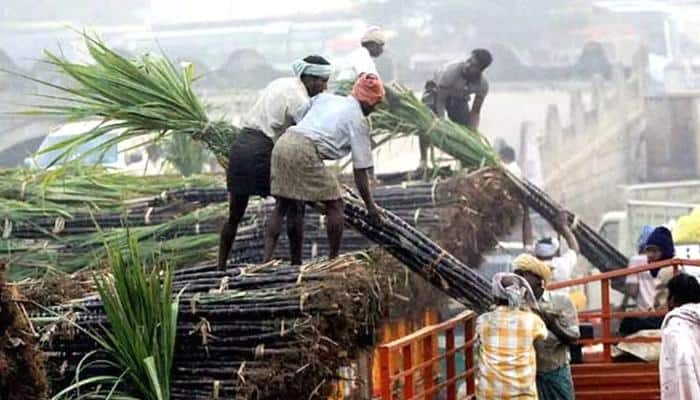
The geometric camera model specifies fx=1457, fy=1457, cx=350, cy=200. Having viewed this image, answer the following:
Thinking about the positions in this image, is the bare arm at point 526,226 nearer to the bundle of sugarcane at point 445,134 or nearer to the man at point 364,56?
the bundle of sugarcane at point 445,134

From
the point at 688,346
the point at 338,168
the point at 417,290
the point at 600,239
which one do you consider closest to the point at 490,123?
the point at 600,239

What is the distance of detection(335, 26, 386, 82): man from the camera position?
1018 cm

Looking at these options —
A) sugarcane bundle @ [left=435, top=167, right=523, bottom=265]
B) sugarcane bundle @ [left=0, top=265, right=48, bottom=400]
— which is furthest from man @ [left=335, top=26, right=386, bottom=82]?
sugarcane bundle @ [left=0, top=265, right=48, bottom=400]

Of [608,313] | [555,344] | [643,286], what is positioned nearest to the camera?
[555,344]

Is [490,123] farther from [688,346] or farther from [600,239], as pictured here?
[688,346]

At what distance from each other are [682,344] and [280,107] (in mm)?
2532

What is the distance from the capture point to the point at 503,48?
2866 centimetres

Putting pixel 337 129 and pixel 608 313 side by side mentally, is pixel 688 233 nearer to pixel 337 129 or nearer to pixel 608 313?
pixel 608 313

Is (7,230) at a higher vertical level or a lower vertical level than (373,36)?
lower

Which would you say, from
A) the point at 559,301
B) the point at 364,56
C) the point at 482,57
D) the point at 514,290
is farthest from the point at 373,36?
the point at 514,290

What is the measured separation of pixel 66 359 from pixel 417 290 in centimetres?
276

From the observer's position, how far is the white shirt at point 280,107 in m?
8.00

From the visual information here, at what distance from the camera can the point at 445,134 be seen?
37.1 feet

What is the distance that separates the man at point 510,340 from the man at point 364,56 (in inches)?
116
